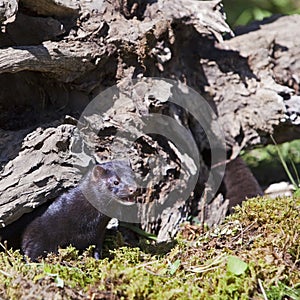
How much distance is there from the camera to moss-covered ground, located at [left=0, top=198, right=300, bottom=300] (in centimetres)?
246

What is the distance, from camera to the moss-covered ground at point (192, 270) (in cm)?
246

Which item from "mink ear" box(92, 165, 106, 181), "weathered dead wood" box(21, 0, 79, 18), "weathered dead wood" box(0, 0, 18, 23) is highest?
"weathered dead wood" box(0, 0, 18, 23)

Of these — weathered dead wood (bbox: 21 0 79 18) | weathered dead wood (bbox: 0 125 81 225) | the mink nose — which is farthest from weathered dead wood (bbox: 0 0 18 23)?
the mink nose

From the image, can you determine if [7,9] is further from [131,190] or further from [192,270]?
[192,270]

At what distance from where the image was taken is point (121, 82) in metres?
3.82

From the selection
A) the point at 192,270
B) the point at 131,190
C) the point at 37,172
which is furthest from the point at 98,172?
the point at 192,270

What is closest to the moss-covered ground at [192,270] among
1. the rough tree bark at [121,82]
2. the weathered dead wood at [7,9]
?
the rough tree bark at [121,82]

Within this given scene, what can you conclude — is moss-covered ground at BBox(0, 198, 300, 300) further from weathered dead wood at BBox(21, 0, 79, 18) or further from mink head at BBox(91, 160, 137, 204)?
weathered dead wood at BBox(21, 0, 79, 18)

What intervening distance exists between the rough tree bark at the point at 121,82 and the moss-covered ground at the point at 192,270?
0.60 metres

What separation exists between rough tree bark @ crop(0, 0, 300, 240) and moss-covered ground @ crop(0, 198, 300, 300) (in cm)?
60

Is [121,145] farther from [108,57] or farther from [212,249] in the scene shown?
[212,249]

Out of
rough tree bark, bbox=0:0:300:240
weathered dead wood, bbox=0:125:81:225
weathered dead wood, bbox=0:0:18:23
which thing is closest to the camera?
weathered dead wood, bbox=0:0:18:23

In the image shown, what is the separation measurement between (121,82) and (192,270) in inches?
59.2

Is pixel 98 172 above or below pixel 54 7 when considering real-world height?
below
